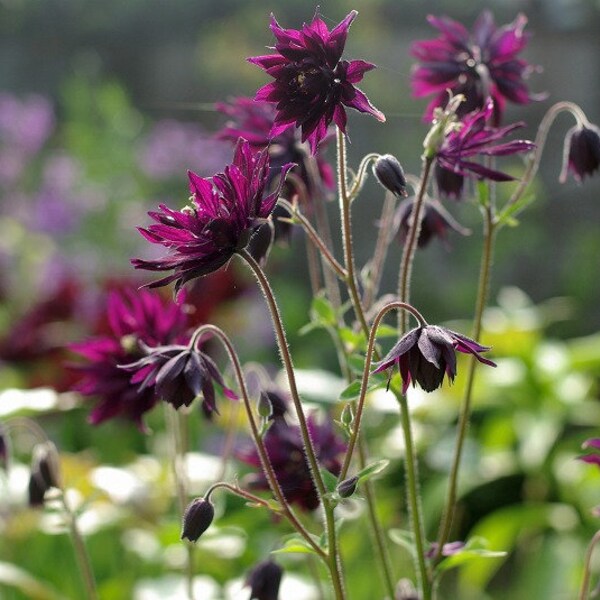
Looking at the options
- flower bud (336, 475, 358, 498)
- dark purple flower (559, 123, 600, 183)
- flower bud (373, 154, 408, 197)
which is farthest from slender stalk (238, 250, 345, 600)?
dark purple flower (559, 123, 600, 183)

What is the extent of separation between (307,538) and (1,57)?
4988 millimetres

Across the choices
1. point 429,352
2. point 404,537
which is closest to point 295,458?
point 404,537

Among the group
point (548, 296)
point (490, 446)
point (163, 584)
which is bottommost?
point (548, 296)

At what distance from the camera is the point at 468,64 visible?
0.96 meters

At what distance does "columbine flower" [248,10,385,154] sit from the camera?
0.74 m

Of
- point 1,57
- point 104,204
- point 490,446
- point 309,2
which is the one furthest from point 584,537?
point 1,57

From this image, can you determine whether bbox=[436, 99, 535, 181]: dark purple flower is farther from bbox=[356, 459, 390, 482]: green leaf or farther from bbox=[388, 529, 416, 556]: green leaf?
bbox=[388, 529, 416, 556]: green leaf

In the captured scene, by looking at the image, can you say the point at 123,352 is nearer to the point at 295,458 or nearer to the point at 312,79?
the point at 295,458

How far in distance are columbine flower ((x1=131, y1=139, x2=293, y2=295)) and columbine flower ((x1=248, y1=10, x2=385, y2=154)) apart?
51 millimetres

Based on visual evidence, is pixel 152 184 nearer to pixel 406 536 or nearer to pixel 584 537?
pixel 584 537

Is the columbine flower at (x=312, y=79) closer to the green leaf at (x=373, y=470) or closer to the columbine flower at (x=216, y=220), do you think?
the columbine flower at (x=216, y=220)

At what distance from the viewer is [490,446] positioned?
7.75 ft

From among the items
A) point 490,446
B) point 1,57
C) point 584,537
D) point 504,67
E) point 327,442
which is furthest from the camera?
point 1,57

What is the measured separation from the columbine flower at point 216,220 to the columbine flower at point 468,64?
11.6 inches
